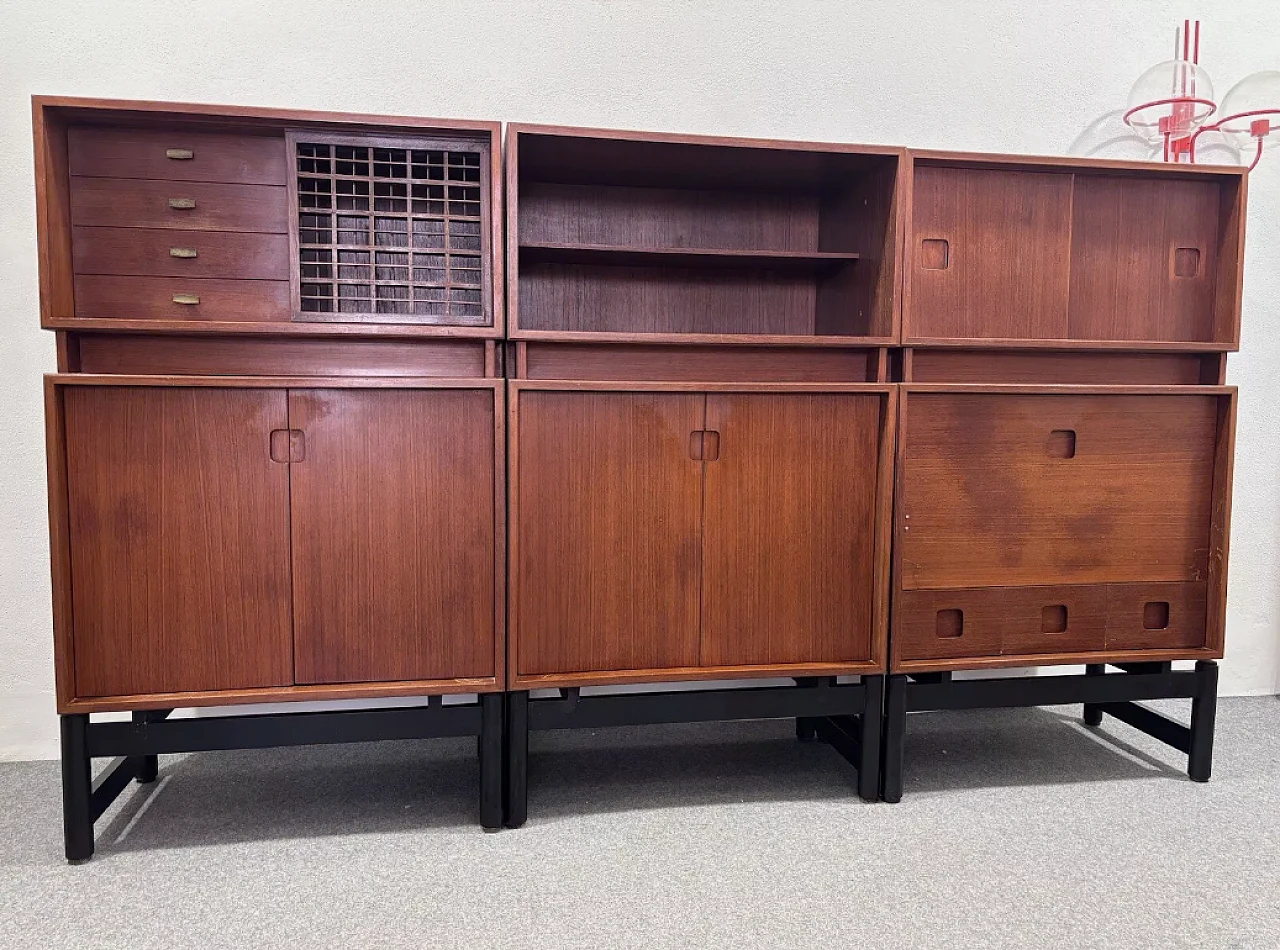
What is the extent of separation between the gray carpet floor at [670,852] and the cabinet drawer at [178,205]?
135 cm

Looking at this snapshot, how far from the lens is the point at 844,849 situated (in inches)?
71.9

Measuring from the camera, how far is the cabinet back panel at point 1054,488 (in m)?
2.02

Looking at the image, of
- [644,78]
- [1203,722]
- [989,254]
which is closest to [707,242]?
[644,78]

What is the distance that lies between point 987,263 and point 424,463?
4.64 ft

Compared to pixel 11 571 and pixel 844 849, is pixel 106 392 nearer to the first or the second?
pixel 11 571

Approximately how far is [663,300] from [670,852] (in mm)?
1432

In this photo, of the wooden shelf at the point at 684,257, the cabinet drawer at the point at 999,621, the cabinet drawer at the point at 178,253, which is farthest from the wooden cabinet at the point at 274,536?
the cabinet drawer at the point at 999,621

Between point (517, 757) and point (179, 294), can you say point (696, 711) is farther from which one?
point (179, 294)

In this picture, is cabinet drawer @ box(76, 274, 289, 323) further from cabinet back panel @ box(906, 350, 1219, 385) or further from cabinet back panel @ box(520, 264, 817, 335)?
cabinet back panel @ box(906, 350, 1219, 385)

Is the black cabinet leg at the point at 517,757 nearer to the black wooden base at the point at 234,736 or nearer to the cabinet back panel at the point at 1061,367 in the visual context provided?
the black wooden base at the point at 234,736

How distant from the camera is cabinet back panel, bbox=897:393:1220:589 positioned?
2016mm

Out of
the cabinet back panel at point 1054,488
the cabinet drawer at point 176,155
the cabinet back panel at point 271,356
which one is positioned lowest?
the cabinet back panel at point 1054,488

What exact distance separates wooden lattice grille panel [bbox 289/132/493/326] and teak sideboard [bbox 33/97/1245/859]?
0.5 inches

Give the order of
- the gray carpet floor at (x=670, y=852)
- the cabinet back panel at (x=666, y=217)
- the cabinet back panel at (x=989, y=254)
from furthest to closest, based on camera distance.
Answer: the cabinet back panel at (x=666, y=217) → the cabinet back panel at (x=989, y=254) → the gray carpet floor at (x=670, y=852)
